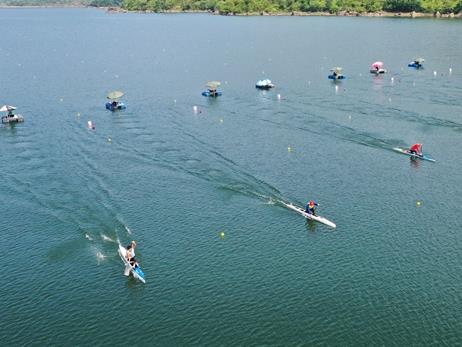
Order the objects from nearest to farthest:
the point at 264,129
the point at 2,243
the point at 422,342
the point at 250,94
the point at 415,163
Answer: the point at 422,342, the point at 2,243, the point at 415,163, the point at 264,129, the point at 250,94

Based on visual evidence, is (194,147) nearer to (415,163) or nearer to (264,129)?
(264,129)

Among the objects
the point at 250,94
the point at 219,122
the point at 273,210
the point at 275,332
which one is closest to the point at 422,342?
the point at 275,332

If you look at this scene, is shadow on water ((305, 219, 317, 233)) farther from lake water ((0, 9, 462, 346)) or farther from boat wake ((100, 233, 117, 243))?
boat wake ((100, 233, 117, 243))

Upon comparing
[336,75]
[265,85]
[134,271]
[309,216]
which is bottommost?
[134,271]

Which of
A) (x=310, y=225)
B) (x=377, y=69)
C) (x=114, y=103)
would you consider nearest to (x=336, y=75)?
(x=377, y=69)

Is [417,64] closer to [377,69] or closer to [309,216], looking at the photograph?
[377,69]

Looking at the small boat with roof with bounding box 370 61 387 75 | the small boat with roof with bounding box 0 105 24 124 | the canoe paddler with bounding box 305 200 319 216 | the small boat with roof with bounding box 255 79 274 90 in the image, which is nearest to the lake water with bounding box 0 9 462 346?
the canoe paddler with bounding box 305 200 319 216

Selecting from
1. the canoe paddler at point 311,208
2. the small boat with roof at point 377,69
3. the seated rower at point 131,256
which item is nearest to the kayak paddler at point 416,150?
the canoe paddler at point 311,208

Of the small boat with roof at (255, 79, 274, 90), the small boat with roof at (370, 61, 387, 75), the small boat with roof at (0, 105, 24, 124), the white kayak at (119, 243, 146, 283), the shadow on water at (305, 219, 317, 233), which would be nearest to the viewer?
the white kayak at (119, 243, 146, 283)
